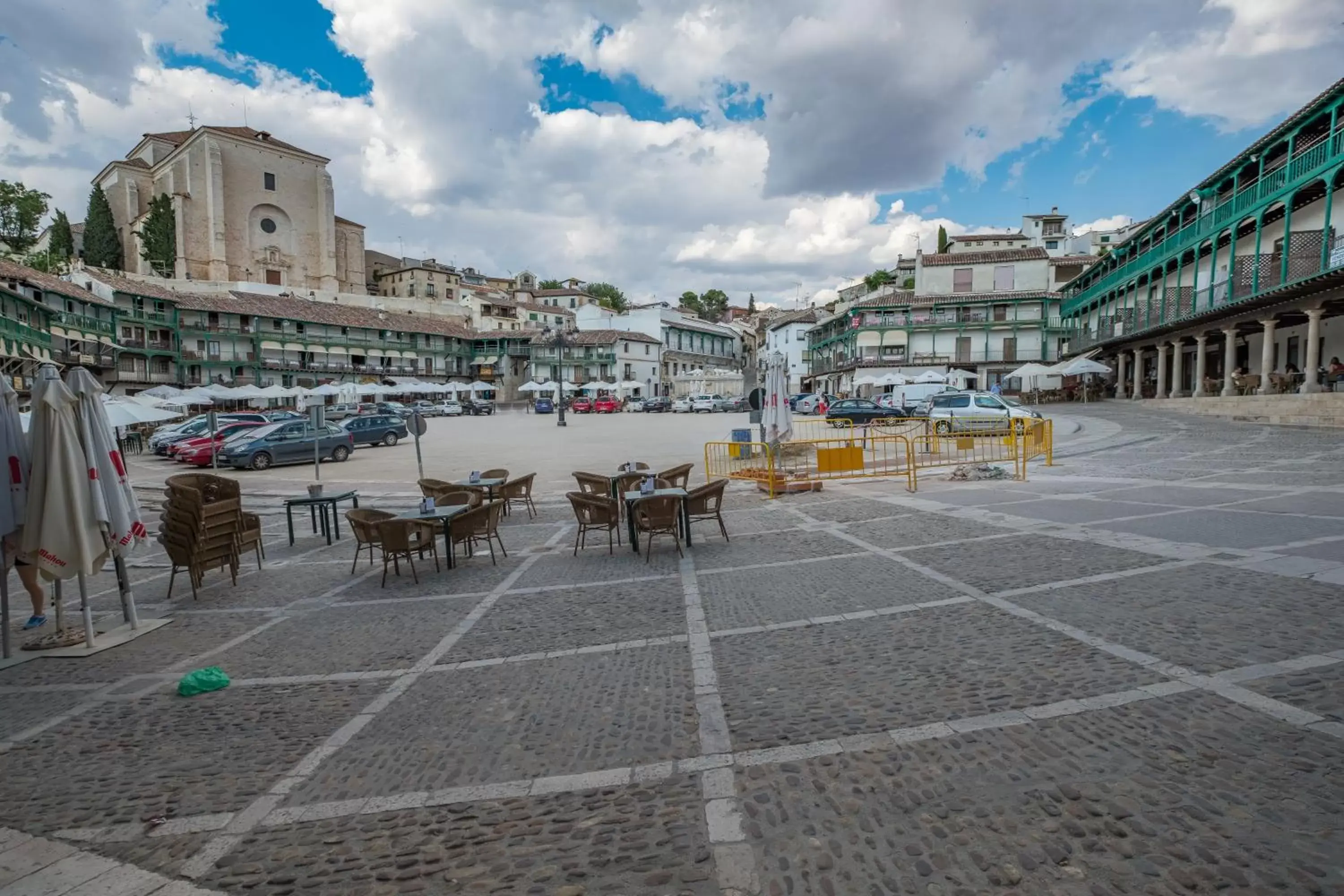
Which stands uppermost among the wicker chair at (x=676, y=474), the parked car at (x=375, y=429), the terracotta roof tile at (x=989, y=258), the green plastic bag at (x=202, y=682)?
the terracotta roof tile at (x=989, y=258)

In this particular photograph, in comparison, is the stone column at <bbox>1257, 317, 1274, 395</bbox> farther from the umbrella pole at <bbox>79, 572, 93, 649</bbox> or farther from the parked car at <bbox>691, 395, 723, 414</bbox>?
the parked car at <bbox>691, 395, 723, 414</bbox>

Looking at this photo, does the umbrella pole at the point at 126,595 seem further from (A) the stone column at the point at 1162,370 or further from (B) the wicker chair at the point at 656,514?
(A) the stone column at the point at 1162,370

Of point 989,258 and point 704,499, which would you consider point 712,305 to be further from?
point 704,499

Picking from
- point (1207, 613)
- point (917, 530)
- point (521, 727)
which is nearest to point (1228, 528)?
point (917, 530)

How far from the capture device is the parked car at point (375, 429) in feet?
86.4

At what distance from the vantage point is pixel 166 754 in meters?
3.94

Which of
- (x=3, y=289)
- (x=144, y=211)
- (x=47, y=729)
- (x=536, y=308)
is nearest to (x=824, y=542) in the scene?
(x=47, y=729)

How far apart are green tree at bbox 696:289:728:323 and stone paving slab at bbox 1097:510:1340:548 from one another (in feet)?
356

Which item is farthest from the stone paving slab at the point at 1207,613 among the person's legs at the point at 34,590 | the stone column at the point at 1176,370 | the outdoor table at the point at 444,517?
Result: the stone column at the point at 1176,370

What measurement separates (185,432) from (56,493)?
21101mm

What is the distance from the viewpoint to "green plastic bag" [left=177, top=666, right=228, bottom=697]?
15.6ft

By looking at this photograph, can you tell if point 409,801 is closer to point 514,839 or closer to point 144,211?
point 514,839

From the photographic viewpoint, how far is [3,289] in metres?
30.2

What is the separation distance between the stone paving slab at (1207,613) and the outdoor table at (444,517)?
6040 mm
